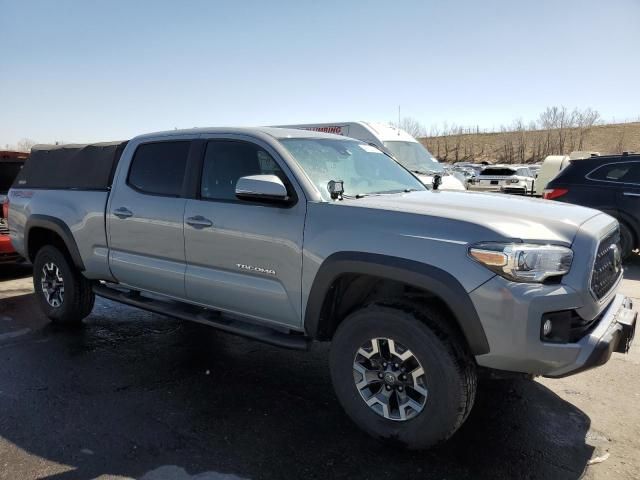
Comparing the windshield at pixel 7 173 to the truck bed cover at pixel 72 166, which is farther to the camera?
the windshield at pixel 7 173

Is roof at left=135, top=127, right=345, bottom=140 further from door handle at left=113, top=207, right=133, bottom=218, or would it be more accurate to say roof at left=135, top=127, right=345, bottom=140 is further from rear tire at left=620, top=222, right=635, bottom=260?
rear tire at left=620, top=222, right=635, bottom=260

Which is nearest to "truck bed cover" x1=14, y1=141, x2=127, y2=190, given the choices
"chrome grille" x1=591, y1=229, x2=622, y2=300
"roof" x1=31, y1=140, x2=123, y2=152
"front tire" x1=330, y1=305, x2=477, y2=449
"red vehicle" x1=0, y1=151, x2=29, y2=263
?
"roof" x1=31, y1=140, x2=123, y2=152

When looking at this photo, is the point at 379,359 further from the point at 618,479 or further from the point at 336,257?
the point at 618,479

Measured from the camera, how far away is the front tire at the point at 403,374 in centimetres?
289

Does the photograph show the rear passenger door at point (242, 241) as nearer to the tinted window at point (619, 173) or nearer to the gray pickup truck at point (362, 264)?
the gray pickup truck at point (362, 264)

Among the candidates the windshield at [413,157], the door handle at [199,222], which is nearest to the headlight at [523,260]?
the door handle at [199,222]

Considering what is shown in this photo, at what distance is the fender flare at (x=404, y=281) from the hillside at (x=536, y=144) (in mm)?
71361

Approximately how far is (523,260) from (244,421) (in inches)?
80.3

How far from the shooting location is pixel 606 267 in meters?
3.20

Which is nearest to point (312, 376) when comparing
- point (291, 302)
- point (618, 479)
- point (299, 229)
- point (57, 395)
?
point (291, 302)

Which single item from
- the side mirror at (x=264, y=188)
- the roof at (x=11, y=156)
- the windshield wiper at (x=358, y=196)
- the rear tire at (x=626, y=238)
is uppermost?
the roof at (x=11, y=156)

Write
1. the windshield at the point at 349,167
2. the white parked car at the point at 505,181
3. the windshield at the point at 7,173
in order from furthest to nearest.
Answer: the white parked car at the point at 505,181, the windshield at the point at 7,173, the windshield at the point at 349,167

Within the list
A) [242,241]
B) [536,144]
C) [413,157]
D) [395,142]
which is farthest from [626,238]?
[536,144]

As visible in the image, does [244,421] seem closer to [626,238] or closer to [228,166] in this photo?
[228,166]
